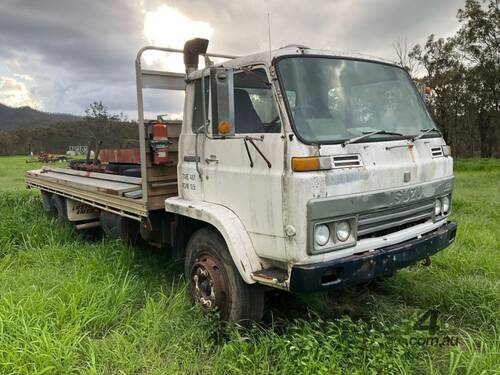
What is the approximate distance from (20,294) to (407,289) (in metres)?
3.71

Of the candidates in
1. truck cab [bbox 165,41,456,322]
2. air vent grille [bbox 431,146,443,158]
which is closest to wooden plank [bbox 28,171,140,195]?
truck cab [bbox 165,41,456,322]

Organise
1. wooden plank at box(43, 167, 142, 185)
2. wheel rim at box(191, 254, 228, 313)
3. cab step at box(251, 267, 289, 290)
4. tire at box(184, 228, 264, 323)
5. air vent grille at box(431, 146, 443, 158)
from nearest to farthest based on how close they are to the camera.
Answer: cab step at box(251, 267, 289, 290), tire at box(184, 228, 264, 323), wheel rim at box(191, 254, 228, 313), air vent grille at box(431, 146, 443, 158), wooden plank at box(43, 167, 142, 185)

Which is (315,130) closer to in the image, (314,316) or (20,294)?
(314,316)

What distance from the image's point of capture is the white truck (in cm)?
288

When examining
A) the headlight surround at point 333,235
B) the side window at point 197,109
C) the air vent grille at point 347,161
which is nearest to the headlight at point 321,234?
the headlight surround at point 333,235

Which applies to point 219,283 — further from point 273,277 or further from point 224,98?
point 224,98

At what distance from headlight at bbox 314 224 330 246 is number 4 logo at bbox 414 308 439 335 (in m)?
1.15

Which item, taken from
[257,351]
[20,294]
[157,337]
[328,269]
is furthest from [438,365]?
[20,294]

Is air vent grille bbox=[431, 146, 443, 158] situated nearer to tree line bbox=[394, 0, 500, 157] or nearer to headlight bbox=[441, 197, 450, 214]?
headlight bbox=[441, 197, 450, 214]

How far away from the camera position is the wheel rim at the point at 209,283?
3416mm

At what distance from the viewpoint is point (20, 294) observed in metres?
3.91

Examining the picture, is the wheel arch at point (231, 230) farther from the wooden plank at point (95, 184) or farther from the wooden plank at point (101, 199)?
the wooden plank at point (95, 184)

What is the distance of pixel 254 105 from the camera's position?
3.33m

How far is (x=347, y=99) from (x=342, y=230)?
3.39ft
